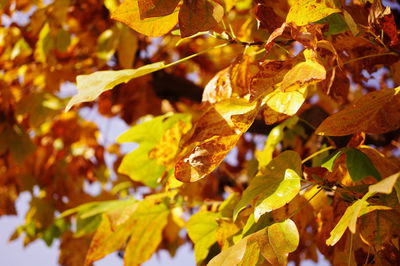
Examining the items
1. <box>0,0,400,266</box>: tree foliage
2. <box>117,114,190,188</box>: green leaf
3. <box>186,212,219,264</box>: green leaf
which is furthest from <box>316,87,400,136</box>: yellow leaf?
<box>117,114,190,188</box>: green leaf

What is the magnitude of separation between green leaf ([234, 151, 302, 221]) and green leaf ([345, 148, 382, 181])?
0.08 metres

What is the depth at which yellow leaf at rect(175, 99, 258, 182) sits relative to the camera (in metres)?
0.72

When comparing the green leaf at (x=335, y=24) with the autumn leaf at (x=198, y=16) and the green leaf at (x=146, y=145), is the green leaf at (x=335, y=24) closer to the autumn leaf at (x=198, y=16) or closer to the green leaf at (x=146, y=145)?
the autumn leaf at (x=198, y=16)

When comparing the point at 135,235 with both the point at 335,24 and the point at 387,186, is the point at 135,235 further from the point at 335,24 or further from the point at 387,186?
the point at 387,186

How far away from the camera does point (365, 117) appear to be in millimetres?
772

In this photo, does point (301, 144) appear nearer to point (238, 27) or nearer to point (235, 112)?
point (238, 27)

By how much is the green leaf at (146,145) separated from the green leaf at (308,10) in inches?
20.2

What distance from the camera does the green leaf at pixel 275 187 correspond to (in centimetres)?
74

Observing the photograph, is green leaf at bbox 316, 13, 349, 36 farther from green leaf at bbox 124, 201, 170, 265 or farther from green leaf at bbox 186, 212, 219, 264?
green leaf at bbox 124, 201, 170, 265

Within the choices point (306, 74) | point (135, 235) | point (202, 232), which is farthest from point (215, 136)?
point (135, 235)

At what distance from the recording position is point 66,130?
7.92ft

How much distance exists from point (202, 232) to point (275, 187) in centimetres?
34

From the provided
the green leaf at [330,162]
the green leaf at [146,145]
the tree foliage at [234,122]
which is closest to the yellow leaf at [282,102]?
the tree foliage at [234,122]

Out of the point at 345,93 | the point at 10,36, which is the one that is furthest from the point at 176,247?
the point at 345,93
